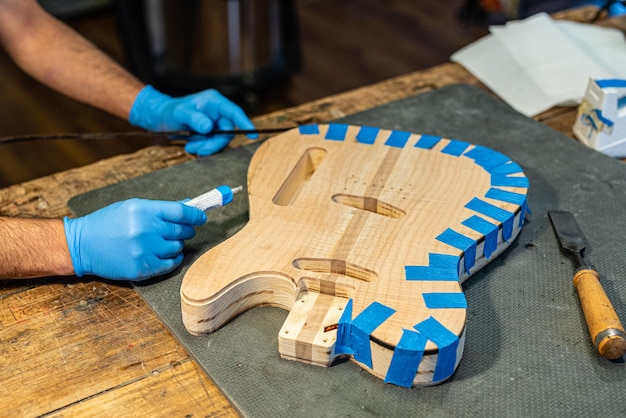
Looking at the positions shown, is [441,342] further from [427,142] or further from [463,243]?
[427,142]

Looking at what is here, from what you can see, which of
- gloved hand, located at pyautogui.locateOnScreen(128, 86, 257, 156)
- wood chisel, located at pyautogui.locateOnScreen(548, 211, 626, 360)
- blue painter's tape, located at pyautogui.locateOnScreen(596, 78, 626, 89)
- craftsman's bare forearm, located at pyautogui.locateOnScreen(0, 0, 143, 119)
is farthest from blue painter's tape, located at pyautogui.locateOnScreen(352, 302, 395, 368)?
craftsman's bare forearm, located at pyautogui.locateOnScreen(0, 0, 143, 119)

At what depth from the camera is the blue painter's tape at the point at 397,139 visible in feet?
4.15

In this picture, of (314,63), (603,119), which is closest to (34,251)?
(603,119)

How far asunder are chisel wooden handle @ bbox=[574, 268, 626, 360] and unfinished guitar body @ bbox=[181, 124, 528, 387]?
0.14 m

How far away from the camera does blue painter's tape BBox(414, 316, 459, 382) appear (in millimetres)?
864

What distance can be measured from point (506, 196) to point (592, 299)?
22 cm

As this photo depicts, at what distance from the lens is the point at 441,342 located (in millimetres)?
864

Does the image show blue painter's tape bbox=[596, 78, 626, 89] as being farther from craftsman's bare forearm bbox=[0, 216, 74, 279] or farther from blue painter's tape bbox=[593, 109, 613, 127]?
craftsman's bare forearm bbox=[0, 216, 74, 279]

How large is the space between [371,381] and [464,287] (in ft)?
0.78

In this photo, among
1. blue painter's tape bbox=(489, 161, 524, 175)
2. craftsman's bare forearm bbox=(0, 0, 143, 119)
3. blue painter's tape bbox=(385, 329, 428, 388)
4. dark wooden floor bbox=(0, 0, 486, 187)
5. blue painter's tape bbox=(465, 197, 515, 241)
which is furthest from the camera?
dark wooden floor bbox=(0, 0, 486, 187)

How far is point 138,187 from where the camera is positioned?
1.29m

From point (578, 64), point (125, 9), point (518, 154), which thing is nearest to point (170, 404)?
point (518, 154)

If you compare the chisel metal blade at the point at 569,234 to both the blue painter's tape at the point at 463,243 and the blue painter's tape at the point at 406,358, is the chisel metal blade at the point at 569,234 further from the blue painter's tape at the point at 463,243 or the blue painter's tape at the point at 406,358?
the blue painter's tape at the point at 406,358

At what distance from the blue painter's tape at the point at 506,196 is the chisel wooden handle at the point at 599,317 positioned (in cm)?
14
